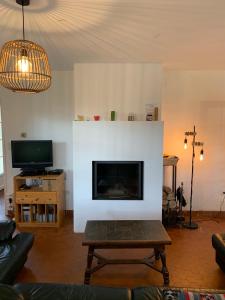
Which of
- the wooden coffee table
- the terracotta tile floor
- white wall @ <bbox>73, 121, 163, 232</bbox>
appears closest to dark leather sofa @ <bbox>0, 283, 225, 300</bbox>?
the wooden coffee table

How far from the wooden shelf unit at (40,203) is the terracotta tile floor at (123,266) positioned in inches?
9.8

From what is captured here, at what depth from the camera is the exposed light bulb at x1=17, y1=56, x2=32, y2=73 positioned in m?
1.83

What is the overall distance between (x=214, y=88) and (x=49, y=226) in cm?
374

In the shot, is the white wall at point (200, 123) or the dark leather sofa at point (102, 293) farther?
the white wall at point (200, 123)

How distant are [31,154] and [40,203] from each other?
2.83 ft

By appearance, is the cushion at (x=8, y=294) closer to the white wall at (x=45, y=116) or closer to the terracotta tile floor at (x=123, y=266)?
the terracotta tile floor at (x=123, y=266)

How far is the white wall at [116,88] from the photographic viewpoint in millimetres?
3986

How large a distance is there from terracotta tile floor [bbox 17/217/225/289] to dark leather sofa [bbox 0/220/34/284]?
0.37 metres

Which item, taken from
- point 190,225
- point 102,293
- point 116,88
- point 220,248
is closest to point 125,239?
point 102,293

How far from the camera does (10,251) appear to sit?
263cm

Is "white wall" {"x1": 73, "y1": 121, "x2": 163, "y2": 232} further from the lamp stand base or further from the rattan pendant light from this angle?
the rattan pendant light

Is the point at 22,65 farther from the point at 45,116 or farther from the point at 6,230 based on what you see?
the point at 45,116

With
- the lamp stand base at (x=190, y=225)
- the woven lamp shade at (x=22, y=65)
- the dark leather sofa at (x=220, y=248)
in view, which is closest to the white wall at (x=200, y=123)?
the lamp stand base at (x=190, y=225)

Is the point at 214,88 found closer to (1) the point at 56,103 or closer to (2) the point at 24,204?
(1) the point at 56,103
